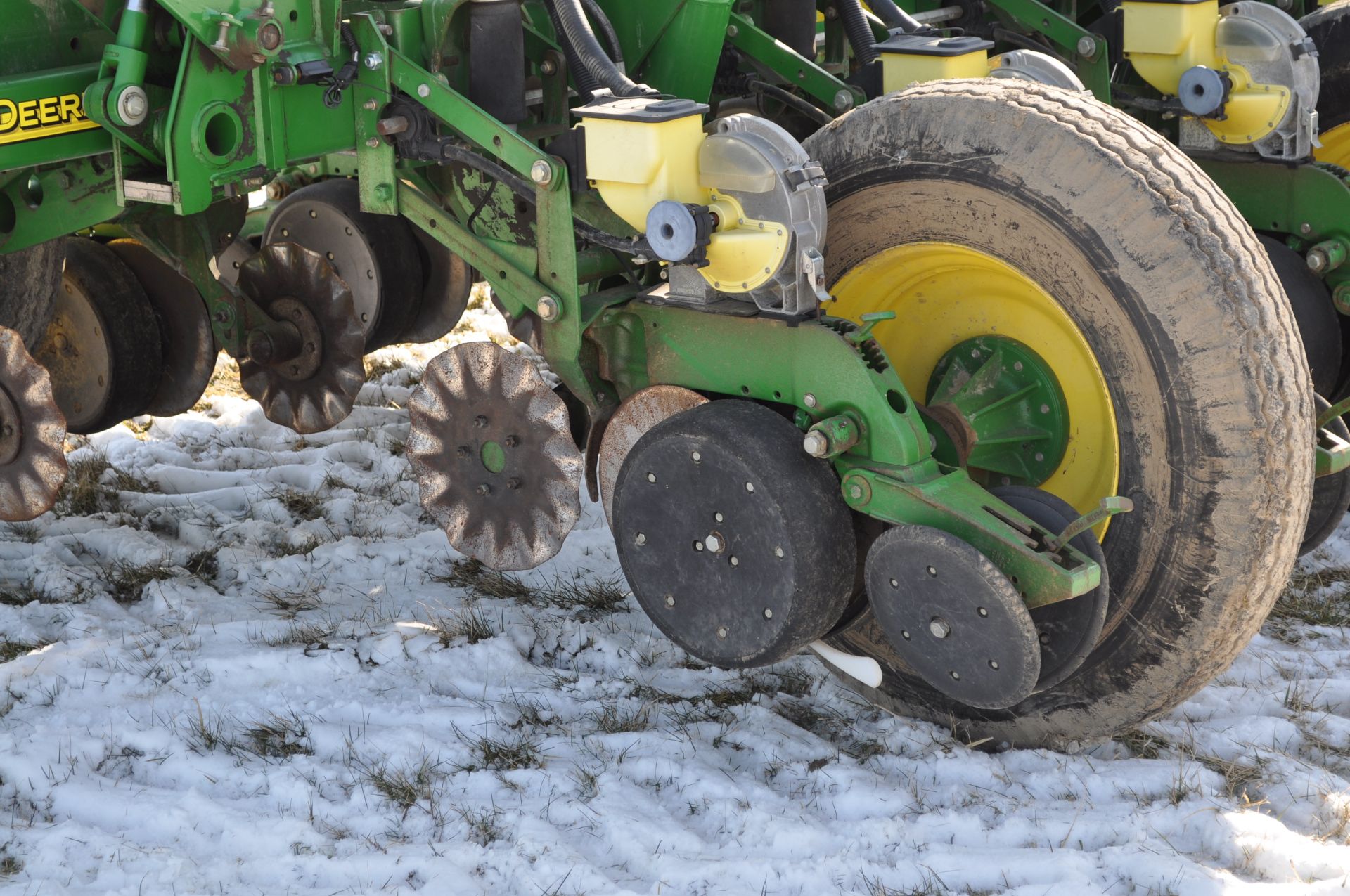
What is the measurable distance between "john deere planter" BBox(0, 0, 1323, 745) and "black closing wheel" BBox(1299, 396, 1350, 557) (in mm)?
196

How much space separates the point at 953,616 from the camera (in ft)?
8.68

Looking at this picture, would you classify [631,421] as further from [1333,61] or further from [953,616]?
[1333,61]

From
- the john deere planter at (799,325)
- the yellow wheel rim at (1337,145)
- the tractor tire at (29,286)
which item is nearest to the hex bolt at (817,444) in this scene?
the john deere planter at (799,325)

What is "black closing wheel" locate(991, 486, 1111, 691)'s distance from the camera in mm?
2684

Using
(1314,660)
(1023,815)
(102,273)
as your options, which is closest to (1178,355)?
(1023,815)

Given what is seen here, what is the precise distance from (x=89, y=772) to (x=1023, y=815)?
178cm

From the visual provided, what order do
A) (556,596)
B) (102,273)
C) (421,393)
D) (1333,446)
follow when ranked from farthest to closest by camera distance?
(102,273) < (556,596) < (421,393) < (1333,446)

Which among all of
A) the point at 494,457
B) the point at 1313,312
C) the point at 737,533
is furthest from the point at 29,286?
the point at 1313,312

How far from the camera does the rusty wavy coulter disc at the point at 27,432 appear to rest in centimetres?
333

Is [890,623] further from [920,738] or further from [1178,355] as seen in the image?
[1178,355]

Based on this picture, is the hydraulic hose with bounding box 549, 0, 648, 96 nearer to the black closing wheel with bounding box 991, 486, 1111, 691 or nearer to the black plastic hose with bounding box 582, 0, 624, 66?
the black plastic hose with bounding box 582, 0, 624, 66

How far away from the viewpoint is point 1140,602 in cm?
281

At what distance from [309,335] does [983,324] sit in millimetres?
1919

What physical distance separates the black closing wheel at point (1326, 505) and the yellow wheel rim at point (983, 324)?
60 centimetres
